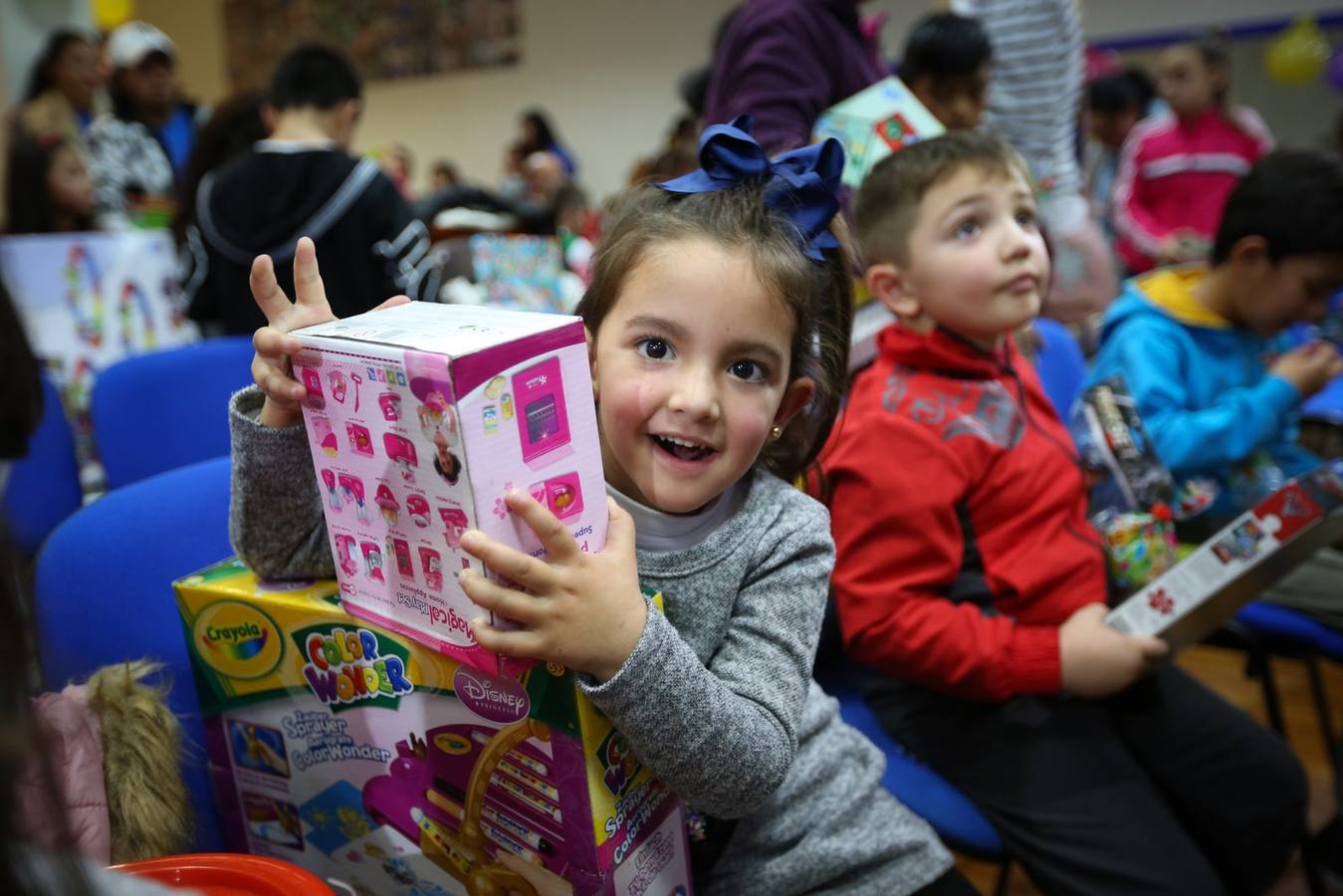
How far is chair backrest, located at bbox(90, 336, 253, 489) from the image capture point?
1606 millimetres

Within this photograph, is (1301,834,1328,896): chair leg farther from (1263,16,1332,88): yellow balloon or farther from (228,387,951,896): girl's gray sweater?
(1263,16,1332,88): yellow balloon

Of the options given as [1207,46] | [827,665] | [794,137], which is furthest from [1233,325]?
[1207,46]

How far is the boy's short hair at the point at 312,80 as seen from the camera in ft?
7.11

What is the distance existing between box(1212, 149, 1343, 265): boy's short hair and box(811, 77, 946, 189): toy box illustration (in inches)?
24.9

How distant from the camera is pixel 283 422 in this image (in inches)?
28.8

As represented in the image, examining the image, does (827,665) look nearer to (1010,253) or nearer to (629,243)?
(1010,253)

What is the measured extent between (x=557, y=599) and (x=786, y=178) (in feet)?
1.44

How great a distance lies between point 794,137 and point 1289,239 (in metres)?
0.84

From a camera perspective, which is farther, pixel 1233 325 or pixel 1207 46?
pixel 1207 46

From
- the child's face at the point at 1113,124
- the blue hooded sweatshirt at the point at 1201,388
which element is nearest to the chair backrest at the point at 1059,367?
the blue hooded sweatshirt at the point at 1201,388

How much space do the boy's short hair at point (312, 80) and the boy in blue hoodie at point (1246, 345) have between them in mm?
1725

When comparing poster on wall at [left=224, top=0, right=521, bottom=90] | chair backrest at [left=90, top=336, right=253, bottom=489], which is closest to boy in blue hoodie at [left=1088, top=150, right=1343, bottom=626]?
chair backrest at [left=90, top=336, right=253, bottom=489]

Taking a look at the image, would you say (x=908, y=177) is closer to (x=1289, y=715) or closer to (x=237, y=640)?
(x=237, y=640)

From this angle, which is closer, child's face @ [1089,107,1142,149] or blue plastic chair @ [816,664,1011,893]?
blue plastic chair @ [816,664,1011,893]
